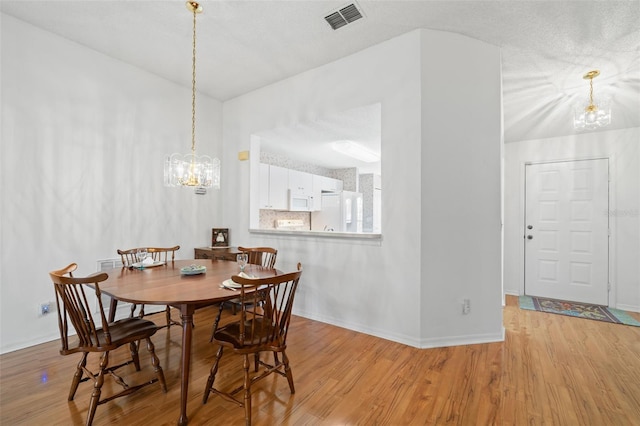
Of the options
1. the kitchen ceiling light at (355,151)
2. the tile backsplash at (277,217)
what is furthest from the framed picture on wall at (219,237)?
the kitchen ceiling light at (355,151)

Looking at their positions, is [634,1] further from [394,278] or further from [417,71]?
[394,278]

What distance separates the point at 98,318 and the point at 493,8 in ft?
15.1

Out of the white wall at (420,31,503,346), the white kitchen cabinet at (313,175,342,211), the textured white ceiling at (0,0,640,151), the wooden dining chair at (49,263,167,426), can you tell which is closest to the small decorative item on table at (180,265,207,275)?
the wooden dining chair at (49,263,167,426)

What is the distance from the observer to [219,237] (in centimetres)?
404

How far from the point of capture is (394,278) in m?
2.77

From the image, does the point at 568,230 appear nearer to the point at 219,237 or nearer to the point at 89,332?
the point at 219,237

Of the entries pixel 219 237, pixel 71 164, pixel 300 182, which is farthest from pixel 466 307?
pixel 71 164

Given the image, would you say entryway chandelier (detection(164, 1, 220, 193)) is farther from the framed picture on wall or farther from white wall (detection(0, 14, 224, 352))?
the framed picture on wall

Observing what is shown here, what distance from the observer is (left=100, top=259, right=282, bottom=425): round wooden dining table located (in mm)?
1646

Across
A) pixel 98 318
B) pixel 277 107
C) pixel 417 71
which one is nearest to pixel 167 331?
pixel 98 318

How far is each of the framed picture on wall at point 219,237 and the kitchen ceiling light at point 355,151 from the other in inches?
88.4

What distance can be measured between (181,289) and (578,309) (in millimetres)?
4850

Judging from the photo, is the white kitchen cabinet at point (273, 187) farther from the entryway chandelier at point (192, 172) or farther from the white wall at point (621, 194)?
the white wall at point (621, 194)

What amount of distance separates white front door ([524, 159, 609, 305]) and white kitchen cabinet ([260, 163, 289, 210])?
395 centimetres
